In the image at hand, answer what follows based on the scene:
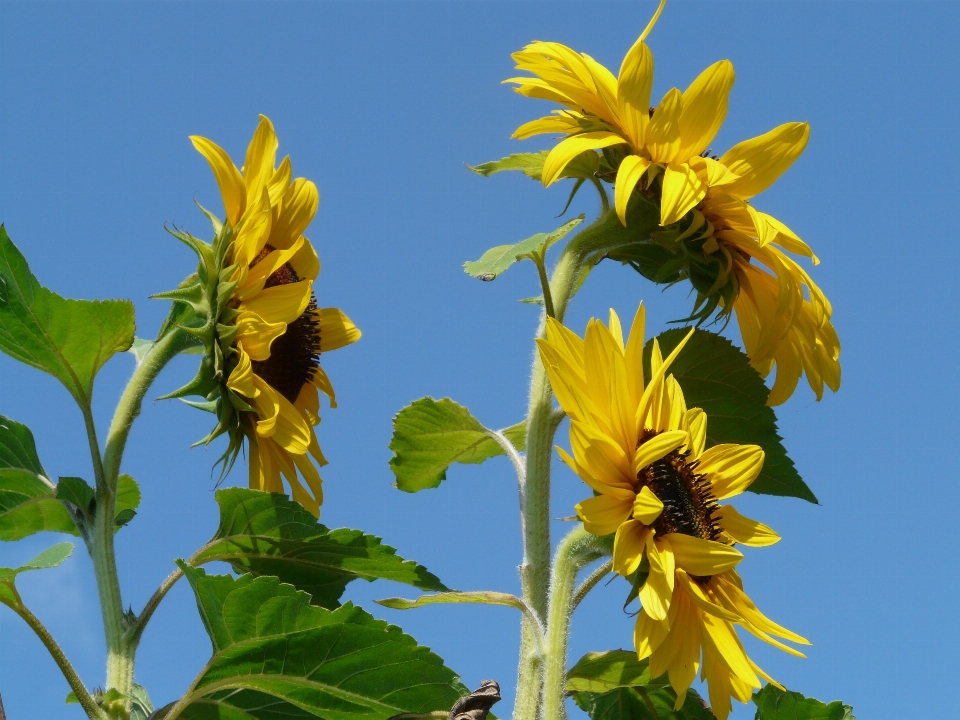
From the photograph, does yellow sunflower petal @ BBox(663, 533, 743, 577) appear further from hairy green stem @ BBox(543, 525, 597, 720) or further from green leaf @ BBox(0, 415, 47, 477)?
green leaf @ BBox(0, 415, 47, 477)

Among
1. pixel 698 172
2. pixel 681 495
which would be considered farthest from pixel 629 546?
pixel 698 172

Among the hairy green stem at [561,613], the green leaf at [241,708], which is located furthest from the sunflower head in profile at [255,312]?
the hairy green stem at [561,613]

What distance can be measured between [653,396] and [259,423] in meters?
0.75

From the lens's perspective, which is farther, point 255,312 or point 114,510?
point 255,312

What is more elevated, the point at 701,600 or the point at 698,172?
the point at 698,172

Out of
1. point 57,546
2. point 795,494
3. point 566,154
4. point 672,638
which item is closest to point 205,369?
point 57,546

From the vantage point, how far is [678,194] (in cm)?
177

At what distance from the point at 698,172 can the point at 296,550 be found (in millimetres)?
1022

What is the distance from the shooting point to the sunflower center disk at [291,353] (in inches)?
89.4

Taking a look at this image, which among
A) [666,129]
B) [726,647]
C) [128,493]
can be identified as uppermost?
[666,129]

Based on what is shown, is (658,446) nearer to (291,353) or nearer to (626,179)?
(626,179)

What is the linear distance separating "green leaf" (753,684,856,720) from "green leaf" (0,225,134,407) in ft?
4.68

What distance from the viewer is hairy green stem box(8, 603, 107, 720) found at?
1713mm

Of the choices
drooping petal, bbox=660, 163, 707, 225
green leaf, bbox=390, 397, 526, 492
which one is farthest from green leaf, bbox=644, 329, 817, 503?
green leaf, bbox=390, 397, 526, 492
